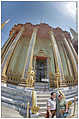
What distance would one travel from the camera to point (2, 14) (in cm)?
173

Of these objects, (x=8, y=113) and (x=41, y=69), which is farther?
(x=41, y=69)

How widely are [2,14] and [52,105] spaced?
49.1 inches

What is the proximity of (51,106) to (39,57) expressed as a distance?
1.96ft

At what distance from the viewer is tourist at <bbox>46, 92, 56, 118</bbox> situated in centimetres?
165

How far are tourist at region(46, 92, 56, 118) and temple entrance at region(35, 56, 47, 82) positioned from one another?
0.22 meters

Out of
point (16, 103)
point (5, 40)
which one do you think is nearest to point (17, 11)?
point (5, 40)

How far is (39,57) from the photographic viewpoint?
1.74 metres

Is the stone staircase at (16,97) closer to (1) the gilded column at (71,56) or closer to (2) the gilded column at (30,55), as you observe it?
(2) the gilded column at (30,55)

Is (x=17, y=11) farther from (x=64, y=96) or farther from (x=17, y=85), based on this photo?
(x=64, y=96)

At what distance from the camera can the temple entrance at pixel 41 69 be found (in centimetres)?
173

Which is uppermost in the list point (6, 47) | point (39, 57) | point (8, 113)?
point (6, 47)

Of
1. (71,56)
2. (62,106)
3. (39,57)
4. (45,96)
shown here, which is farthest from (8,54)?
(62,106)

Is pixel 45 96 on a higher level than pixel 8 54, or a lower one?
lower

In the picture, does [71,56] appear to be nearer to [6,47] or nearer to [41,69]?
[41,69]
